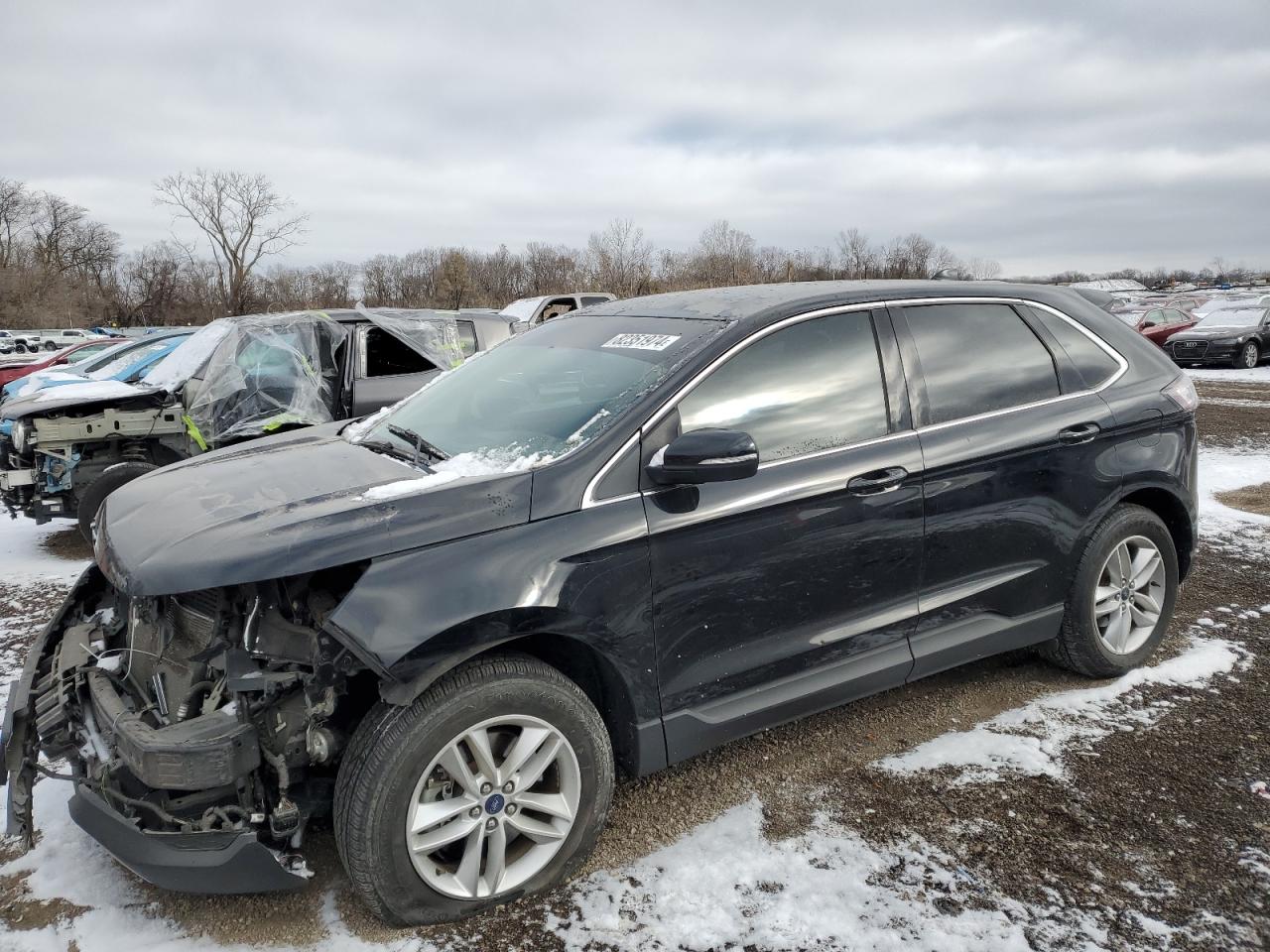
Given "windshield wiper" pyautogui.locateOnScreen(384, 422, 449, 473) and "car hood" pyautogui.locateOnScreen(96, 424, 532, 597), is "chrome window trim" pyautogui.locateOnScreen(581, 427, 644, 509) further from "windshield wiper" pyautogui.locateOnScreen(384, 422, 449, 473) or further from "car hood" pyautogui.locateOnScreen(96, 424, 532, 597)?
"windshield wiper" pyautogui.locateOnScreen(384, 422, 449, 473)

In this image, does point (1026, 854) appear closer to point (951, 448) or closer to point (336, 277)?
point (951, 448)

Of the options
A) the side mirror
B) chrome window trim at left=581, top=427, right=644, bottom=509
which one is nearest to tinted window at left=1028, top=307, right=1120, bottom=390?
the side mirror

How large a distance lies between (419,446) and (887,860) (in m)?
2.14

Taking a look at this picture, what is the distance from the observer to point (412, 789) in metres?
2.35

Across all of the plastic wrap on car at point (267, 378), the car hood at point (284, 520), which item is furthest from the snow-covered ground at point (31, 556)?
the car hood at point (284, 520)

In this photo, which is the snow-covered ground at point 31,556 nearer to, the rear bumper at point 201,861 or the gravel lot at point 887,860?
the gravel lot at point 887,860

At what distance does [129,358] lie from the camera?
8.82 m

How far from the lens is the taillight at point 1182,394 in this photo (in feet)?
12.8

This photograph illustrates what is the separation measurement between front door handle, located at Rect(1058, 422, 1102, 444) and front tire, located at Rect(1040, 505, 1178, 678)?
0.42 m

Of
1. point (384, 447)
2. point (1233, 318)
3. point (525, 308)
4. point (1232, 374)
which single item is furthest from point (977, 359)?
point (1233, 318)

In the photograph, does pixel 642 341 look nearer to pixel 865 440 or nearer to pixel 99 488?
pixel 865 440

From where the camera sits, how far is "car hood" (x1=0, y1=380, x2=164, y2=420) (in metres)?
6.31

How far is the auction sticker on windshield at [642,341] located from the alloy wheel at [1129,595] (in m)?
2.24

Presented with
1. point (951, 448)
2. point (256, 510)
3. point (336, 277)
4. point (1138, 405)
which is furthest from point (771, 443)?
point (336, 277)
